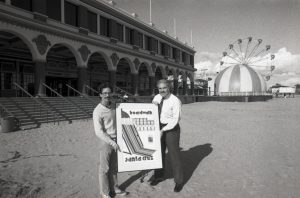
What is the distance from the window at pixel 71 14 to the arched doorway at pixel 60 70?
2.74 metres

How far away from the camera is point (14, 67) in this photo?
17.7m

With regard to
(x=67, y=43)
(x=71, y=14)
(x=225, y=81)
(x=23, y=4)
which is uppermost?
(x=71, y=14)

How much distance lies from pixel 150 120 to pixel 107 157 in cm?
96

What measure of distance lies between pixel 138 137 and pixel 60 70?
62.2ft

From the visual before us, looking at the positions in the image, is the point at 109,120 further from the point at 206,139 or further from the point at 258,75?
the point at 258,75

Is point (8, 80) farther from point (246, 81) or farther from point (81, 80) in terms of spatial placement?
point (246, 81)

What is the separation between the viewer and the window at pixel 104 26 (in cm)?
1888

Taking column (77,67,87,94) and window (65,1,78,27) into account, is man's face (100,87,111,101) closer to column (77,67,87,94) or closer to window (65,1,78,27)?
column (77,67,87,94)

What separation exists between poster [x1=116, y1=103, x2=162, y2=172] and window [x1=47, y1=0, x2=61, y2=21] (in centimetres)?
1369

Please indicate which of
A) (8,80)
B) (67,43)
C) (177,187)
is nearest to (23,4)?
(67,43)

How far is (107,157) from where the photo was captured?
11.3 feet

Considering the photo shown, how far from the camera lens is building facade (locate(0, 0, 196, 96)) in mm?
13248

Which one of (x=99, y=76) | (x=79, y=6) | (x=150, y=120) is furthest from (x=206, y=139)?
(x=99, y=76)

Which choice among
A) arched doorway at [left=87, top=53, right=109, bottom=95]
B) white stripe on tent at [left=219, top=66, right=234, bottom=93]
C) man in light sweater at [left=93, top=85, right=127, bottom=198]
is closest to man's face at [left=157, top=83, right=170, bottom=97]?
man in light sweater at [left=93, top=85, right=127, bottom=198]
